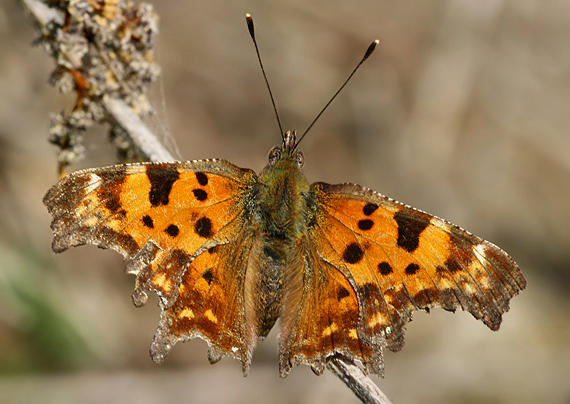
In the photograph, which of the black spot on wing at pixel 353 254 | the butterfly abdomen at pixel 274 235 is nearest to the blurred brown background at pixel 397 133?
the butterfly abdomen at pixel 274 235

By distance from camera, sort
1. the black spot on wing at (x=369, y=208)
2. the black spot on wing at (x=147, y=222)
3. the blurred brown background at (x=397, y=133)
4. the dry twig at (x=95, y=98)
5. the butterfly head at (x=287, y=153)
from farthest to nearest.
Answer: the blurred brown background at (x=397, y=133) < the butterfly head at (x=287, y=153) < the dry twig at (x=95, y=98) < the black spot on wing at (x=369, y=208) < the black spot on wing at (x=147, y=222)

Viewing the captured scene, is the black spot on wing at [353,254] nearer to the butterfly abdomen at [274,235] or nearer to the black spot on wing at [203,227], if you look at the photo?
the butterfly abdomen at [274,235]

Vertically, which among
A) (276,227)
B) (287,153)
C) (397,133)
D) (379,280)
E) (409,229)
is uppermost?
(397,133)

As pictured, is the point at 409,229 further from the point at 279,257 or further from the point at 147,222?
the point at 147,222

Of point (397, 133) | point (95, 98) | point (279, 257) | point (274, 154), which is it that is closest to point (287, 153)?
point (274, 154)

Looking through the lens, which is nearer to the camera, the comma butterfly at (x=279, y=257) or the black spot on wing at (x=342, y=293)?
the comma butterfly at (x=279, y=257)

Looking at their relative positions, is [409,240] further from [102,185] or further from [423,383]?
[423,383]

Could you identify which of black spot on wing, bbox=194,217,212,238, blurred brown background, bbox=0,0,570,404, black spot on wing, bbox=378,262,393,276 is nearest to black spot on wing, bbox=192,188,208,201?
black spot on wing, bbox=194,217,212,238

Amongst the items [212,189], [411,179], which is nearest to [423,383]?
[411,179]
